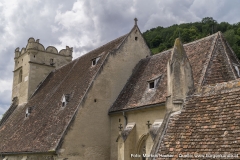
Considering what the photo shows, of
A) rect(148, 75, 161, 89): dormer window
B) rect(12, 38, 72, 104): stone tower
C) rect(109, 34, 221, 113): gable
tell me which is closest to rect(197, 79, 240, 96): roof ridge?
rect(109, 34, 221, 113): gable

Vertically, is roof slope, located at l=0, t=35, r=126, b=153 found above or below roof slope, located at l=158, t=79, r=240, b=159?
above

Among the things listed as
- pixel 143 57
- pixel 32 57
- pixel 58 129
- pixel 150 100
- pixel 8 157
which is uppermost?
pixel 32 57

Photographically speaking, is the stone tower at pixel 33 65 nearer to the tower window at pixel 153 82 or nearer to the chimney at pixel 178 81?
the tower window at pixel 153 82

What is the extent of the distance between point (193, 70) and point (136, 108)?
12.0 feet

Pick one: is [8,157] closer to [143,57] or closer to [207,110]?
[143,57]

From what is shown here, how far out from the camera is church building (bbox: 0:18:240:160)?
317 inches

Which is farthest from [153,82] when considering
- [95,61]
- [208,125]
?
[208,125]

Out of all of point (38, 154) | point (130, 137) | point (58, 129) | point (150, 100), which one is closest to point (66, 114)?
point (58, 129)

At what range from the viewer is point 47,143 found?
16625 millimetres

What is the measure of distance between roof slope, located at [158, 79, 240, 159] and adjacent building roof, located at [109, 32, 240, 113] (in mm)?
3090

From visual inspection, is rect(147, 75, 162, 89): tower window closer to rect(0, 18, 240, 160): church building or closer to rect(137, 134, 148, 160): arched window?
rect(0, 18, 240, 160): church building

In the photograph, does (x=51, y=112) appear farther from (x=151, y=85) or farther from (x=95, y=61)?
(x=151, y=85)

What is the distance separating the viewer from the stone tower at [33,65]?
29.1 m

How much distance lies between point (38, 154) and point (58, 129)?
6.64 ft
